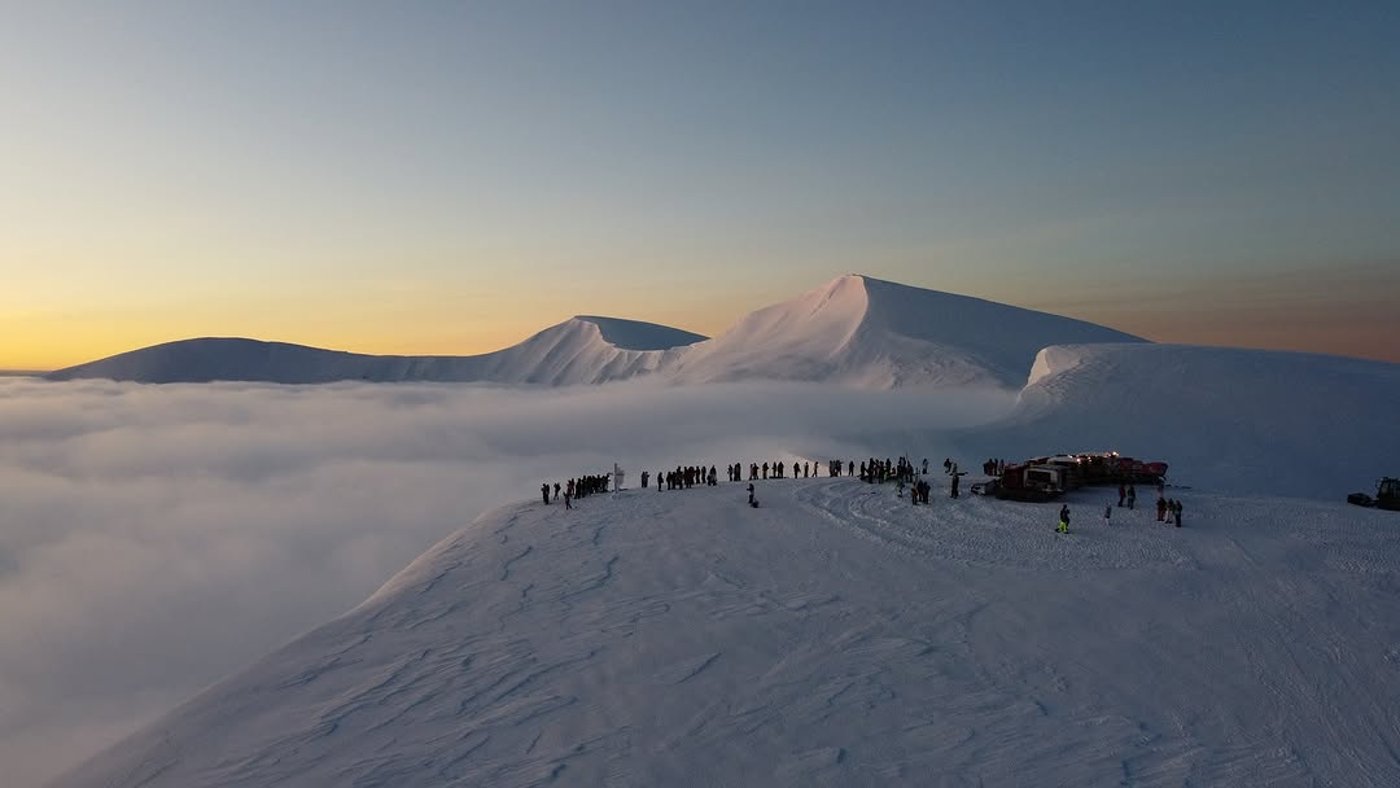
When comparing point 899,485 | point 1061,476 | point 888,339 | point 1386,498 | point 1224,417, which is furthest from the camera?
point 888,339

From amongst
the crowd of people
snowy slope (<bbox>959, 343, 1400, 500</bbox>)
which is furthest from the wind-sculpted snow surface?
snowy slope (<bbox>959, 343, 1400, 500</bbox>)

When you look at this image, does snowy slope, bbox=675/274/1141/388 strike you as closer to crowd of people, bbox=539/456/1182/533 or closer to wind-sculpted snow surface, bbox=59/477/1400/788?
crowd of people, bbox=539/456/1182/533

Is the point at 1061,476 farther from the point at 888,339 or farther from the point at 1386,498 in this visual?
the point at 888,339

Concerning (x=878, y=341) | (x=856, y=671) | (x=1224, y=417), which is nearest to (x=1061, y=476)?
(x=856, y=671)

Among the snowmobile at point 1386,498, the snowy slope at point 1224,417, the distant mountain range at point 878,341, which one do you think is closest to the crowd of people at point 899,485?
the snowmobile at point 1386,498

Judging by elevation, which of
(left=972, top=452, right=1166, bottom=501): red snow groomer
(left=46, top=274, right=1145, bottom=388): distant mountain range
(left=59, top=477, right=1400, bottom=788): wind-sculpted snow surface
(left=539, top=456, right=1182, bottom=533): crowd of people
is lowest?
(left=59, top=477, right=1400, bottom=788): wind-sculpted snow surface
